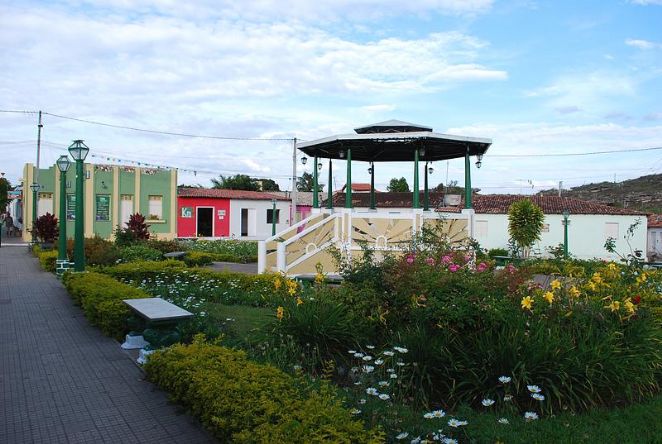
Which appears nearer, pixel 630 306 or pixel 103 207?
pixel 630 306

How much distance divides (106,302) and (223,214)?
108ft

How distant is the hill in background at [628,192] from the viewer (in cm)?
5970

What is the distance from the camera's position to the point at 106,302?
771 cm

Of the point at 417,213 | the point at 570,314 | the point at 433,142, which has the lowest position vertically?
the point at 570,314

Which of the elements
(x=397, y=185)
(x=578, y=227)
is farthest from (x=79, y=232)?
(x=397, y=185)

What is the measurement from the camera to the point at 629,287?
6.19 metres

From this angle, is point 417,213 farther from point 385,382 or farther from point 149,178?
point 149,178

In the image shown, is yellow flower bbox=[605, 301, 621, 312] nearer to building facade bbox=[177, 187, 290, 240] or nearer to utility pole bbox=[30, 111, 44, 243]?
utility pole bbox=[30, 111, 44, 243]

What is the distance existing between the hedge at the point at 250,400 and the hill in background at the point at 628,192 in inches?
2304

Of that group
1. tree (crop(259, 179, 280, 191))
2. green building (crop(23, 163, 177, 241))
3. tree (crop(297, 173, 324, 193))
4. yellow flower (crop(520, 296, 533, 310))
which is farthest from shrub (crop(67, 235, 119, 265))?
tree (crop(259, 179, 280, 191))

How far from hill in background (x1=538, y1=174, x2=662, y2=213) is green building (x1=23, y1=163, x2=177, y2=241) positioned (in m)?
39.7

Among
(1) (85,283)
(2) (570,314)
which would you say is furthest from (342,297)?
(1) (85,283)

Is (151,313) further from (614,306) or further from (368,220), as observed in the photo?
(368,220)

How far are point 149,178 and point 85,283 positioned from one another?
27.6m
